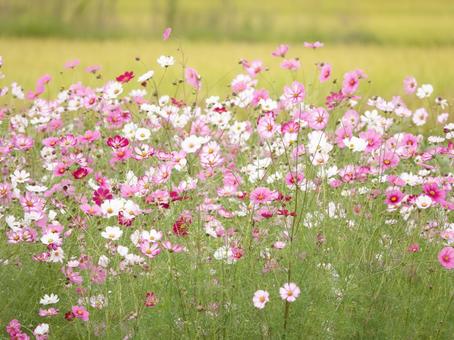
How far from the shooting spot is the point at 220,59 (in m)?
8.64

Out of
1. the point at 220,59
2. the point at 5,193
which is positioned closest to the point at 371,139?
the point at 5,193

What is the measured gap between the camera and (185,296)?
8.16ft

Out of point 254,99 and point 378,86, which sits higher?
point 254,99

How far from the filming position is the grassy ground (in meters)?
7.41

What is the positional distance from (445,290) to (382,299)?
0.24 meters

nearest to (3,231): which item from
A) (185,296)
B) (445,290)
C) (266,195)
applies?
(185,296)

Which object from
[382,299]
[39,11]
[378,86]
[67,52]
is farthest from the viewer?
[39,11]

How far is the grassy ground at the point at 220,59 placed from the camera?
741 cm

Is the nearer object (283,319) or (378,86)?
(283,319)

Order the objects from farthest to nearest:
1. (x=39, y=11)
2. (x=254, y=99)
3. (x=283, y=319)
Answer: (x=39, y=11)
(x=254, y=99)
(x=283, y=319)

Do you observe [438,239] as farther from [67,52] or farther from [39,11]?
[39,11]

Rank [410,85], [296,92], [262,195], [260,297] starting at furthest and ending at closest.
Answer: [410,85] < [296,92] < [262,195] < [260,297]

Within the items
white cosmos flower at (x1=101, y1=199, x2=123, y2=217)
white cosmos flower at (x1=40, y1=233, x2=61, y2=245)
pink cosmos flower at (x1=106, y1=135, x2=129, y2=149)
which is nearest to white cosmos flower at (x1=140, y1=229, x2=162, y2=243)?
white cosmos flower at (x1=101, y1=199, x2=123, y2=217)

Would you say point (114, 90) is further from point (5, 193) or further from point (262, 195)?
point (262, 195)
